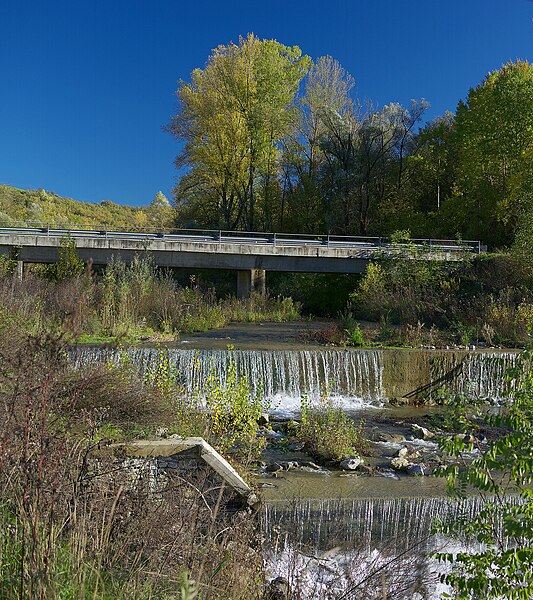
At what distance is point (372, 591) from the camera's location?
383 cm

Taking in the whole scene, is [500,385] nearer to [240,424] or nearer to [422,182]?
[240,424]

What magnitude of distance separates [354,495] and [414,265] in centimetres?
1679

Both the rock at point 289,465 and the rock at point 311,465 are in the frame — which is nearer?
the rock at point 289,465

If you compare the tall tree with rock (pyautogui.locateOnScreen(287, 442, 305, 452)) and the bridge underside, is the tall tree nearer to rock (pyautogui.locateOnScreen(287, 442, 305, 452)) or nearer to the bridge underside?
the bridge underside

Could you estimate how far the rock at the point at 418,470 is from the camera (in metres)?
7.80

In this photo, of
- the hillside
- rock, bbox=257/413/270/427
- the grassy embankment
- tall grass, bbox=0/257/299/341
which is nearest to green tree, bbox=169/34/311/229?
the grassy embankment

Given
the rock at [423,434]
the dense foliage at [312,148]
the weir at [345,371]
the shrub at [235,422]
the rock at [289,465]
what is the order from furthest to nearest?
the dense foliage at [312,148], the weir at [345,371], the rock at [423,434], the rock at [289,465], the shrub at [235,422]

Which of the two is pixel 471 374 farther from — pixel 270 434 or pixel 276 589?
pixel 276 589

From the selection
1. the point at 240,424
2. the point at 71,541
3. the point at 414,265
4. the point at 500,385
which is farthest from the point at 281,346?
the point at 71,541

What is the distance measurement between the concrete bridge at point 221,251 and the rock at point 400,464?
618 inches

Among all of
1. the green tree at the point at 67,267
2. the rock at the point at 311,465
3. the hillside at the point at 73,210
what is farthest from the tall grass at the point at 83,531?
the hillside at the point at 73,210

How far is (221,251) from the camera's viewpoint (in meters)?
25.1

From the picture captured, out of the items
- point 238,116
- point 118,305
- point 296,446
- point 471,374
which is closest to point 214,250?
point 118,305

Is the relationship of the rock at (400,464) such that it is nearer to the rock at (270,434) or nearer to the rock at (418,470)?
the rock at (418,470)
